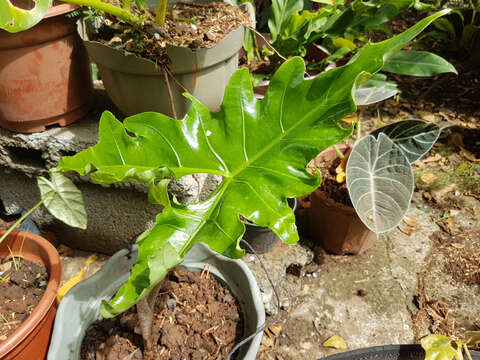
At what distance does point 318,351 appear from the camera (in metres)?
1.36

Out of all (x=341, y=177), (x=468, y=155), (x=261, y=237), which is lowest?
(x=468, y=155)

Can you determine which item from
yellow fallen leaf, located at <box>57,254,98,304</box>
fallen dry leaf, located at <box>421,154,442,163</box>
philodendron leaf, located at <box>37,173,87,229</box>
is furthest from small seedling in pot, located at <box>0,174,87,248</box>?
fallen dry leaf, located at <box>421,154,442,163</box>

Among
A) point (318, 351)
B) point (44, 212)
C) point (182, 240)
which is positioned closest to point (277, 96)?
point (182, 240)

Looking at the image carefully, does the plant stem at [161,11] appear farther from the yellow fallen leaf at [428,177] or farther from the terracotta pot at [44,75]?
the yellow fallen leaf at [428,177]

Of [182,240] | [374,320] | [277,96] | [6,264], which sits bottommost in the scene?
[374,320]

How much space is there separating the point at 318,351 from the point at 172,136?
1.06 m

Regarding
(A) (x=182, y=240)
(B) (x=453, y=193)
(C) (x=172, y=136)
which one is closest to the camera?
(A) (x=182, y=240)

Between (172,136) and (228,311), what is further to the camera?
(228,311)

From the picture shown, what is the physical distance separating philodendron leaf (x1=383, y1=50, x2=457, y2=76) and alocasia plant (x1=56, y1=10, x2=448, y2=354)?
4.34ft

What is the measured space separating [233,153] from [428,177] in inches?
67.4

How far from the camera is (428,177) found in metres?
2.08

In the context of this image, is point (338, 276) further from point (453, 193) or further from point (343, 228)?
point (453, 193)

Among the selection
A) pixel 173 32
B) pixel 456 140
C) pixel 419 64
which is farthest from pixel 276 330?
pixel 456 140

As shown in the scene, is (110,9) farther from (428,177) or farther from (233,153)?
(428,177)
